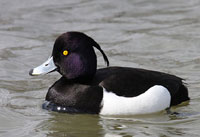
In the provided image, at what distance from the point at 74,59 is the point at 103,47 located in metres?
2.93

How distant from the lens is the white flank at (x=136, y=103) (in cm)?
648

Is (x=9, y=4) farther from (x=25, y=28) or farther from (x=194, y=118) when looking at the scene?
(x=194, y=118)

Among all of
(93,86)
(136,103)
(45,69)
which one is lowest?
(136,103)

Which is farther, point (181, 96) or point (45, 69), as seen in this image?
point (181, 96)

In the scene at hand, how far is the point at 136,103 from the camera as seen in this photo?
656 cm

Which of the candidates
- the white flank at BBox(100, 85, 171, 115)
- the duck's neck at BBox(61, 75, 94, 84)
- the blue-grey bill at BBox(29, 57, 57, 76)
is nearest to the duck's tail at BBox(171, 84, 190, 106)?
the white flank at BBox(100, 85, 171, 115)

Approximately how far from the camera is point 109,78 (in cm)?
661

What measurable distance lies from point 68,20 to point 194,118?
5.16 meters

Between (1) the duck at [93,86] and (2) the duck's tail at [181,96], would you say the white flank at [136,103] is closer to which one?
(1) the duck at [93,86]

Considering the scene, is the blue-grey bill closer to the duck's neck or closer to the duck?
the duck

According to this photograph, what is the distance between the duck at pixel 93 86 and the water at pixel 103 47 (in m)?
0.12

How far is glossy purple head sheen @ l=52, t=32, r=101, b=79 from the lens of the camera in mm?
6695

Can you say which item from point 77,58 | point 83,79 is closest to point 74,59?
point 77,58

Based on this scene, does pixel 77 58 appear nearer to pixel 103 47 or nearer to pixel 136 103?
pixel 136 103
